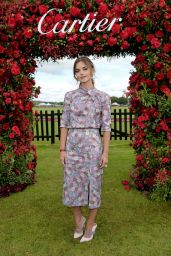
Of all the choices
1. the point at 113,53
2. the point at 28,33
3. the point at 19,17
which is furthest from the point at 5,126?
the point at 113,53

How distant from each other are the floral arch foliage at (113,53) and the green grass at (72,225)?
52 centimetres

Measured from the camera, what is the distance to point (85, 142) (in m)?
4.57

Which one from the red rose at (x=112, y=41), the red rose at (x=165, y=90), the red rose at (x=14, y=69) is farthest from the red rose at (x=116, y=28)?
the red rose at (x=14, y=69)

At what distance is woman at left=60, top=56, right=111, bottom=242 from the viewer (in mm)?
4578

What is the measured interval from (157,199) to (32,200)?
213 cm

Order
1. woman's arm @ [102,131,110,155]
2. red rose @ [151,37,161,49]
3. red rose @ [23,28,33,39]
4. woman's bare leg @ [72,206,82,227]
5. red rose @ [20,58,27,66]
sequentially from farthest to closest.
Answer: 1. red rose @ [20,58,27,66]
2. red rose @ [23,28,33,39]
3. red rose @ [151,37,161,49]
4. woman's bare leg @ [72,206,82,227]
5. woman's arm @ [102,131,110,155]

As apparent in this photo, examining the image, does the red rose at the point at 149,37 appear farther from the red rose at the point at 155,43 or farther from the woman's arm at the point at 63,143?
the woman's arm at the point at 63,143

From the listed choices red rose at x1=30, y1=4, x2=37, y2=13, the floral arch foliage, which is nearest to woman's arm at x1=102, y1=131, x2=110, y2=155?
the floral arch foliage

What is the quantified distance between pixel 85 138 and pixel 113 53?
2823mm

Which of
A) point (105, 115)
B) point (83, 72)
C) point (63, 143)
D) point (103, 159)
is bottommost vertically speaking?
point (103, 159)

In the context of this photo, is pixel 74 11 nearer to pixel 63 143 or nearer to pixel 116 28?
pixel 116 28

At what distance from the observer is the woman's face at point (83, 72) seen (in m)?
4.58

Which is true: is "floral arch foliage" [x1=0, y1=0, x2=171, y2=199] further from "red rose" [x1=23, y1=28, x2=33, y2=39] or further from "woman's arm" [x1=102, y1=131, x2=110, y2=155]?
"woman's arm" [x1=102, y1=131, x2=110, y2=155]

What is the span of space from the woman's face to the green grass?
2008 millimetres
